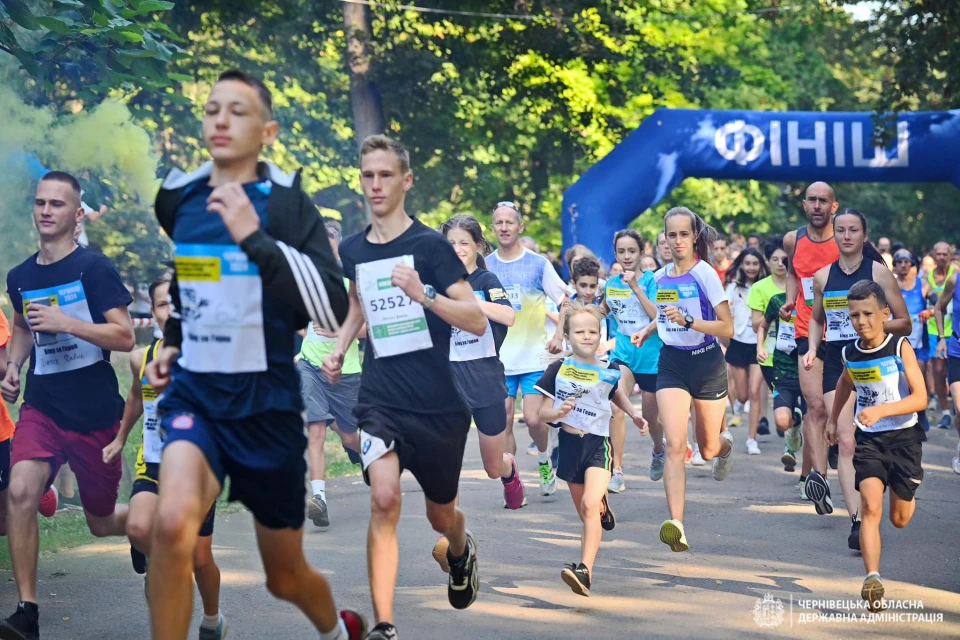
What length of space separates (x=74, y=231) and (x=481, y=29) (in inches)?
735

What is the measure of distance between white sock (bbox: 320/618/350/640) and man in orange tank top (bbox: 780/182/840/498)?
4.86 metres

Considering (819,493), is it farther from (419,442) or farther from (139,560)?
(139,560)

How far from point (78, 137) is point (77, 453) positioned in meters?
4.89

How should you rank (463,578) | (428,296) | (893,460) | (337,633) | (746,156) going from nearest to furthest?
1. (337,633)
2. (428,296)
3. (463,578)
4. (893,460)
5. (746,156)

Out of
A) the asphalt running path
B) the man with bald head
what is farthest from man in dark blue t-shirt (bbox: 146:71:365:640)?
the man with bald head

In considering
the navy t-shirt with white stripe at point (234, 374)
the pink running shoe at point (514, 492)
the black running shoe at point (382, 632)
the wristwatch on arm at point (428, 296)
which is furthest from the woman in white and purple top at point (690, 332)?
the navy t-shirt with white stripe at point (234, 374)

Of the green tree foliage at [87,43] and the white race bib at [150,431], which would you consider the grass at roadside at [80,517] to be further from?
the green tree foliage at [87,43]

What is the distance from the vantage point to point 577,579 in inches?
259

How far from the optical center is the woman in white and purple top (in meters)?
8.18

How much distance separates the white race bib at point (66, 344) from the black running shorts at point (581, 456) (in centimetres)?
256

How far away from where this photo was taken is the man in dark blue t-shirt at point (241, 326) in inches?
172

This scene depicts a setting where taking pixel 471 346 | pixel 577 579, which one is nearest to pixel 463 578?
pixel 577 579

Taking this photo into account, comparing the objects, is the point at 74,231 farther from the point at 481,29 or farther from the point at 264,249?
the point at 481,29

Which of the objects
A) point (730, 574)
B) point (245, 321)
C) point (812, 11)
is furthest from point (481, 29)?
point (245, 321)
